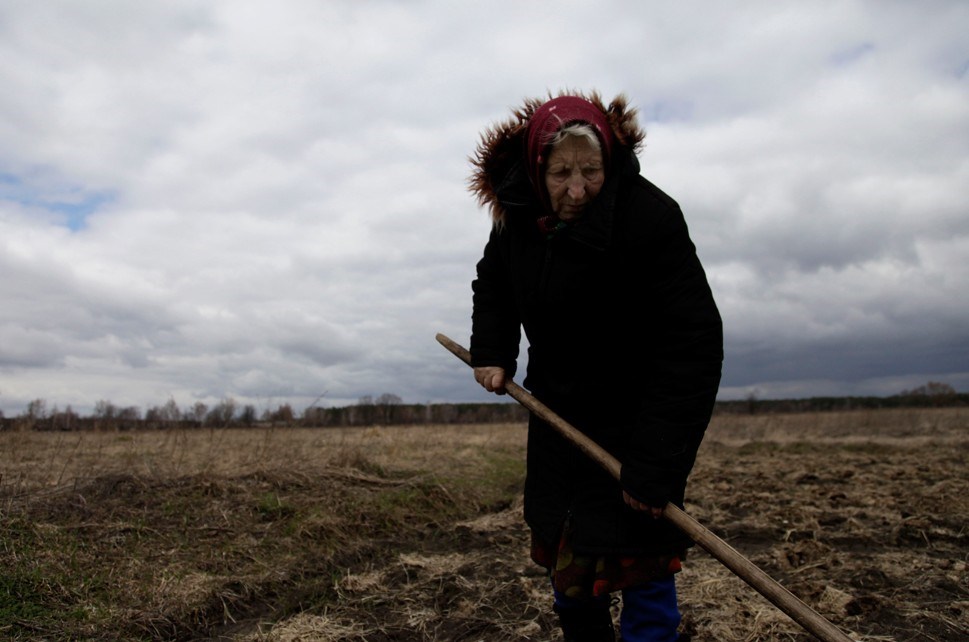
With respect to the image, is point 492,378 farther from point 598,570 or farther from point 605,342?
point 598,570

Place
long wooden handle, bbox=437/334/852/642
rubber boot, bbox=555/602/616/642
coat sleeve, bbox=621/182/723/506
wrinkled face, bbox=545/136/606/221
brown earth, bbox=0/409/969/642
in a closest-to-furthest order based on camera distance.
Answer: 1. long wooden handle, bbox=437/334/852/642
2. coat sleeve, bbox=621/182/723/506
3. wrinkled face, bbox=545/136/606/221
4. rubber boot, bbox=555/602/616/642
5. brown earth, bbox=0/409/969/642

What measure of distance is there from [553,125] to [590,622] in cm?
162

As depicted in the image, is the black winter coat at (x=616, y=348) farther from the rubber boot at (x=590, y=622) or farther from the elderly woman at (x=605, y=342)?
the rubber boot at (x=590, y=622)

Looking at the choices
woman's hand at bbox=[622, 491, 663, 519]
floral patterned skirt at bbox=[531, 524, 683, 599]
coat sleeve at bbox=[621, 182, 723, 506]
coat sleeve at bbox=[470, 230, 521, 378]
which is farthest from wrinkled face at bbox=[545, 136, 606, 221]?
floral patterned skirt at bbox=[531, 524, 683, 599]

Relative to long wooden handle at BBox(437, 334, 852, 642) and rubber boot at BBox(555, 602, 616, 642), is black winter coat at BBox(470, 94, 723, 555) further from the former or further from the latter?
rubber boot at BBox(555, 602, 616, 642)

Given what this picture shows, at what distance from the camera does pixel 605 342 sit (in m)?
2.06

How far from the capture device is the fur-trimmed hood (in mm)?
2057

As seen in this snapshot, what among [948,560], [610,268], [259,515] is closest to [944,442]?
[948,560]

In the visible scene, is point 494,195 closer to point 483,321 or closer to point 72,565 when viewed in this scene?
point 483,321

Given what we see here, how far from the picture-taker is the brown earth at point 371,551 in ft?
11.1

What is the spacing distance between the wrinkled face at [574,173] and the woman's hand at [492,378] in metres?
0.68

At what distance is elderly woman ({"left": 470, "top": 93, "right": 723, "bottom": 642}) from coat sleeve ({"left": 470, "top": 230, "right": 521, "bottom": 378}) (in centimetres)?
17

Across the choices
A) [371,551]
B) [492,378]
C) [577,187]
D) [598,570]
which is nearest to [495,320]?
[492,378]

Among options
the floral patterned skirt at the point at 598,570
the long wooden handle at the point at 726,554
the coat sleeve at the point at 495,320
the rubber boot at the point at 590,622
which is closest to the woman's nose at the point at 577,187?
the coat sleeve at the point at 495,320
